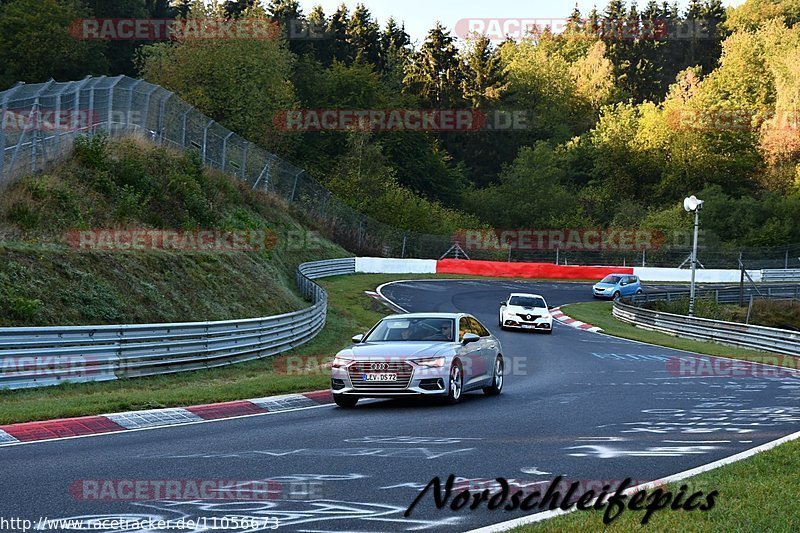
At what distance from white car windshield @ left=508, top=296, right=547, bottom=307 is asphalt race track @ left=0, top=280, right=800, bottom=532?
16661mm

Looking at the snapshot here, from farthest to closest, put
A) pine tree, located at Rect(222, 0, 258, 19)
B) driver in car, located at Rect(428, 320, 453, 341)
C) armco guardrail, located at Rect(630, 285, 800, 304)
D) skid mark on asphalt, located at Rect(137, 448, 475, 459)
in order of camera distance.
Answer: pine tree, located at Rect(222, 0, 258, 19) → armco guardrail, located at Rect(630, 285, 800, 304) → driver in car, located at Rect(428, 320, 453, 341) → skid mark on asphalt, located at Rect(137, 448, 475, 459)

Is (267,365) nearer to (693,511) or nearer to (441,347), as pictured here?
(441,347)

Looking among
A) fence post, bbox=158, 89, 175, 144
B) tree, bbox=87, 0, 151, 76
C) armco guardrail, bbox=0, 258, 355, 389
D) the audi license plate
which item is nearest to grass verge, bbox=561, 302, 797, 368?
armco guardrail, bbox=0, 258, 355, 389

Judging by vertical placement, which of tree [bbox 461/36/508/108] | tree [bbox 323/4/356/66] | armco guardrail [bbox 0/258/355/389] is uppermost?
tree [bbox 323/4/356/66]

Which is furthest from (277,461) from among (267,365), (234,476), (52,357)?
(267,365)

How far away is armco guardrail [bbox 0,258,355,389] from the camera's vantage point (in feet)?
53.1

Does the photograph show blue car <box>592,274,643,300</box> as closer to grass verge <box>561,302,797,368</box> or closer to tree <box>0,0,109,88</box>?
grass verge <box>561,302,797,368</box>

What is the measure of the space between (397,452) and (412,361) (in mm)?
4511

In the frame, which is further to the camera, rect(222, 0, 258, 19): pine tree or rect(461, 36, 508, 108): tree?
rect(222, 0, 258, 19): pine tree

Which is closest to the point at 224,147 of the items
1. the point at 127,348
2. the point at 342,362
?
the point at 127,348

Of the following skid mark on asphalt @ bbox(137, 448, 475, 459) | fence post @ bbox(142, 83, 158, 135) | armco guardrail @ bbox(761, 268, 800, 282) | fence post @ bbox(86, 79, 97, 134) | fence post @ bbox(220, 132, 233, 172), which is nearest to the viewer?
skid mark on asphalt @ bbox(137, 448, 475, 459)

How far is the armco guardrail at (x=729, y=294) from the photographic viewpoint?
5253cm

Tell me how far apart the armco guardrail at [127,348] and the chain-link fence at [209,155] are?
22.5 feet

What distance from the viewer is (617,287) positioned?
2180 inches
